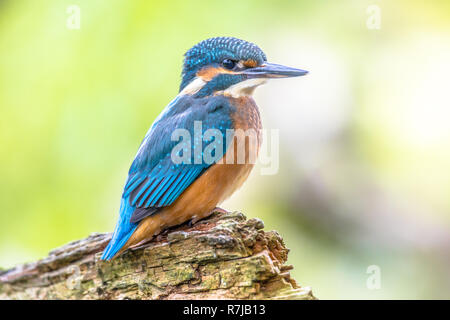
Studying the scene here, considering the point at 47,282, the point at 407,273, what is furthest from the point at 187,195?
the point at 407,273

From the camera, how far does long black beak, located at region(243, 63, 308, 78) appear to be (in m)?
3.93

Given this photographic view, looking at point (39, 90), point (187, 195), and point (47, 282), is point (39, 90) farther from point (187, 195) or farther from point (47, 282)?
point (187, 195)

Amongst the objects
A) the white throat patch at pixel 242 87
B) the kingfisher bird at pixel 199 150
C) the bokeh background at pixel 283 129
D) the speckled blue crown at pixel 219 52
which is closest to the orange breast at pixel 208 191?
the kingfisher bird at pixel 199 150

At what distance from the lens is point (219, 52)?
3.99 m

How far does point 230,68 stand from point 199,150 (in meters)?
0.75

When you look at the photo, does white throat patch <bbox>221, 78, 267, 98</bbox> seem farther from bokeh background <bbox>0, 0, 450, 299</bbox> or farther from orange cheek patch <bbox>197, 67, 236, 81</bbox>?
bokeh background <bbox>0, 0, 450, 299</bbox>

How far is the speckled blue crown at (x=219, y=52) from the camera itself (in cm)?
395

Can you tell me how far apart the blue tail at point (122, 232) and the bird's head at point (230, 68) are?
107 centimetres

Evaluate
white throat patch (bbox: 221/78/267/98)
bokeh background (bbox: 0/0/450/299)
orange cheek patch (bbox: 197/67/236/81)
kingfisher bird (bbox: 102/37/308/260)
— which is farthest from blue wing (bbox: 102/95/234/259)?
bokeh background (bbox: 0/0/450/299)

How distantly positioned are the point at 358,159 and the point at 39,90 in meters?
3.27

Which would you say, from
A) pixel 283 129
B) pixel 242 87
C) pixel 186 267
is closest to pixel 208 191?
pixel 186 267

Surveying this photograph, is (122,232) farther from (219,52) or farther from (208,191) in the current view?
(219,52)

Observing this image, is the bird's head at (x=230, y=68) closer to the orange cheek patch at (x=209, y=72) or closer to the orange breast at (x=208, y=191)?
the orange cheek patch at (x=209, y=72)

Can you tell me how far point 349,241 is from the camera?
4949 mm
